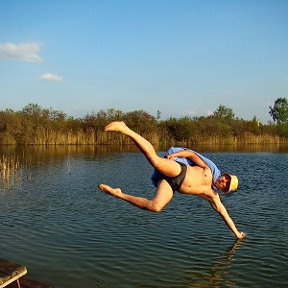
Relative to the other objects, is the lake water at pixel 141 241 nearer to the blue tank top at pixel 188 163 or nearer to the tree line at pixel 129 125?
the blue tank top at pixel 188 163

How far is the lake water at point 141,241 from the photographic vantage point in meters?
7.57

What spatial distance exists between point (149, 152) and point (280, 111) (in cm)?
10817

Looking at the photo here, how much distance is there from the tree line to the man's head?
155 ft

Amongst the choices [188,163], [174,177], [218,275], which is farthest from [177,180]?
[218,275]

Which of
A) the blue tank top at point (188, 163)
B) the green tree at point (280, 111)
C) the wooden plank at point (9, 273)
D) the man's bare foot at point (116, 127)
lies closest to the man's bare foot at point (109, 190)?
the blue tank top at point (188, 163)

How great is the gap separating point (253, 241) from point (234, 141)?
56.4m

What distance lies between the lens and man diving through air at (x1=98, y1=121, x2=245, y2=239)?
21.1 ft

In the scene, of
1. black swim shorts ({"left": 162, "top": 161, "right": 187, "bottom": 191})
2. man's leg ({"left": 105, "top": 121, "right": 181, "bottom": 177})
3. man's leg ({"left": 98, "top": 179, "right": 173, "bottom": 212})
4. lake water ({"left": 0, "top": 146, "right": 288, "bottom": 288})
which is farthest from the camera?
lake water ({"left": 0, "top": 146, "right": 288, "bottom": 288})

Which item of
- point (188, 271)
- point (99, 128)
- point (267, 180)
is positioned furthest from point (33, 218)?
point (99, 128)

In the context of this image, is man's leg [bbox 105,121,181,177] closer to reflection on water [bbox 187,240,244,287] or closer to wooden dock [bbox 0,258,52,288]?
reflection on water [bbox 187,240,244,287]

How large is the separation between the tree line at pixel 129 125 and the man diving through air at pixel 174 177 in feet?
155

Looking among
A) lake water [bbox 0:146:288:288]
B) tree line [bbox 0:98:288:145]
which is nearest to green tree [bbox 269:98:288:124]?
tree line [bbox 0:98:288:145]

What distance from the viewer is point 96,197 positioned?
53.4 feet

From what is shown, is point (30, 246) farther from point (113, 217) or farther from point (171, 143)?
point (171, 143)
